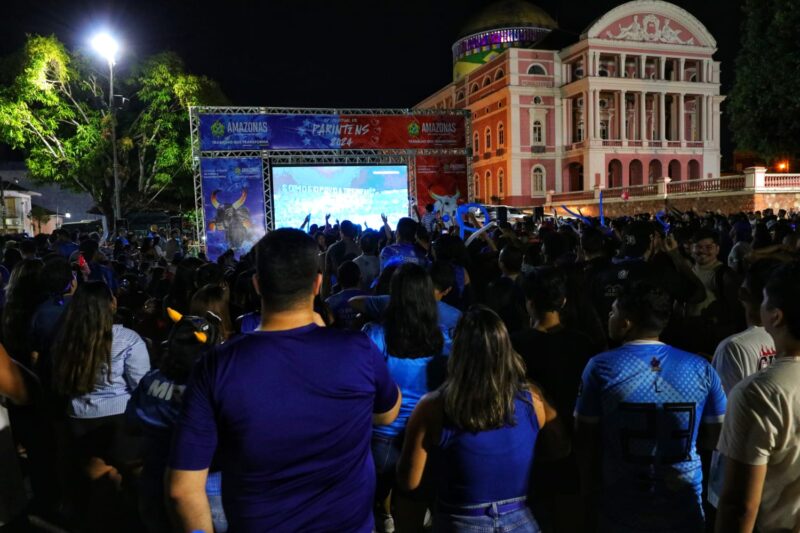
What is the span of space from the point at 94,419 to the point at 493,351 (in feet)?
8.52

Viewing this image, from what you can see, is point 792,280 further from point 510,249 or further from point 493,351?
point 510,249

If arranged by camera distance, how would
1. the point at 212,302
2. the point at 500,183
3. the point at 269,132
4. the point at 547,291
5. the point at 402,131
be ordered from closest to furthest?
1. the point at 547,291
2. the point at 212,302
3. the point at 269,132
4. the point at 402,131
5. the point at 500,183

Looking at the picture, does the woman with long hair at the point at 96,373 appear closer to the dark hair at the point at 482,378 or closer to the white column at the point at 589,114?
the dark hair at the point at 482,378

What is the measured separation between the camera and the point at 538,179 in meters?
48.1

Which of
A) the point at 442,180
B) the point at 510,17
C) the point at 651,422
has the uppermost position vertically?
the point at 510,17

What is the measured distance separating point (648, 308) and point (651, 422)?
1.61ft

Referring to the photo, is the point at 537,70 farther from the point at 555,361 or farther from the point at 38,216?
the point at 555,361

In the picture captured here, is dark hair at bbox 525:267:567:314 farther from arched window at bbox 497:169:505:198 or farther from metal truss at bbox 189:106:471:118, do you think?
arched window at bbox 497:169:505:198

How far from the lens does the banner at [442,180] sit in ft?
65.6

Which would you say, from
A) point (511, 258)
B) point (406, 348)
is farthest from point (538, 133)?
point (406, 348)

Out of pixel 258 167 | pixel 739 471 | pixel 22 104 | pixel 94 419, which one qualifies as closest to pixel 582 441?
pixel 739 471

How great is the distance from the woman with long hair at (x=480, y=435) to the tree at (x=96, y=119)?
2463 centimetres

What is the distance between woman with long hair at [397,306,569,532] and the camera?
2.54 m

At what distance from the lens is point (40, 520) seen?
440 cm
